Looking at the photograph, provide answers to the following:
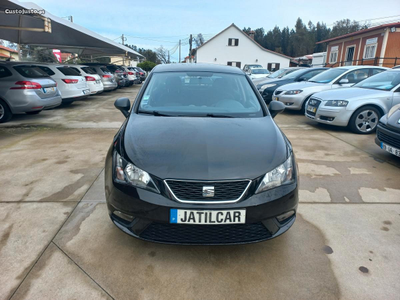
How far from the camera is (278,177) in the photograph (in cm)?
211

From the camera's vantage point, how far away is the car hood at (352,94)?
6062 millimetres

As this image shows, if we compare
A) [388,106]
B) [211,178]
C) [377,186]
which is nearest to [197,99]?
[211,178]

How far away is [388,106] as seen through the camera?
604 centimetres

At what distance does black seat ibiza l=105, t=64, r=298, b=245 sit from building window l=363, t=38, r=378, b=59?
77.3 ft

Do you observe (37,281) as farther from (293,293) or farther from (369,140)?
(369,140)

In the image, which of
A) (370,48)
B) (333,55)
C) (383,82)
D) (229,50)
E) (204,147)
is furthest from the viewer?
(229,50)

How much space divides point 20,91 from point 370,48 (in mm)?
23979

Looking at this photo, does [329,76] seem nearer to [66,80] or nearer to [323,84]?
[323,84]

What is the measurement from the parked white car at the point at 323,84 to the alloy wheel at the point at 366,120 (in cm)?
190

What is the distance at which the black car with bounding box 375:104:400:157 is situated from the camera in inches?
161

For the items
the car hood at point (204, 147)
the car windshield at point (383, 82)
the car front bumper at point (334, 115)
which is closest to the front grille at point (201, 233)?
the car hood at point (204, 147)

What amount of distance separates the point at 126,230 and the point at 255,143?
3.95ft

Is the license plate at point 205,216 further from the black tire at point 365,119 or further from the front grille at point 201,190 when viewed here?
the black tire at point 365,119

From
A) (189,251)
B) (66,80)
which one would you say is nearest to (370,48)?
(66,80)
